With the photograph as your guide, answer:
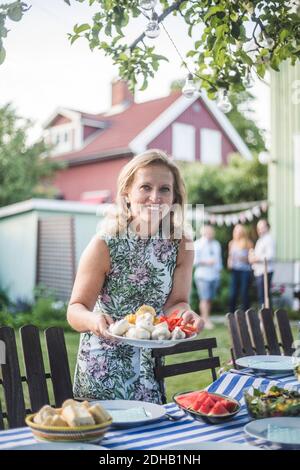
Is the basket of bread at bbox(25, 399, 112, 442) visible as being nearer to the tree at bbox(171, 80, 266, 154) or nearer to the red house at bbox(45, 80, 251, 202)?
the red house at bbox(45, 80, 251, 202)

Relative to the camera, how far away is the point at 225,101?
3.07 m

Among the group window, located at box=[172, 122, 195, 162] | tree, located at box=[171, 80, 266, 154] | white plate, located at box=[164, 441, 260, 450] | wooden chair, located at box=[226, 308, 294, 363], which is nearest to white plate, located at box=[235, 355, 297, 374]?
wooden chair, located at box=[226, 308, 294, 363]

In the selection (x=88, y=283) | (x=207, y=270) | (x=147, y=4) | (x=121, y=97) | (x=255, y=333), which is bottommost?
(x=255, y=333)

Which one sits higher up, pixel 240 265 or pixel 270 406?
pixel 240 265

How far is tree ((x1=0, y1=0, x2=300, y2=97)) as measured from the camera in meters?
2.57

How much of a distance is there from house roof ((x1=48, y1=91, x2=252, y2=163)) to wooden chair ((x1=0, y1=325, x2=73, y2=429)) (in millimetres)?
14935

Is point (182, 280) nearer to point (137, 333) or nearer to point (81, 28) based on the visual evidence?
point (137, 333)

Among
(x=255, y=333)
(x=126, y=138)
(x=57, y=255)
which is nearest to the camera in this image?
(x=255, y=333)

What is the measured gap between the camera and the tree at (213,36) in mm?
2570

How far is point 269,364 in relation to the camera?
2.52 m

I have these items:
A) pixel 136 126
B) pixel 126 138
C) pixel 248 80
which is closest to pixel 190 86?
pixel 248 80

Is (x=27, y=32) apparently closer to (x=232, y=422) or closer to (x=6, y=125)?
A: (x=232, y=422)

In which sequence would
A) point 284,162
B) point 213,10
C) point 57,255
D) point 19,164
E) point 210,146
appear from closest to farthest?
point 213,10
point 57,255
point 284,162
point 19,164
point 210,146

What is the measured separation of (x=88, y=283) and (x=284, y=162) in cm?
938
